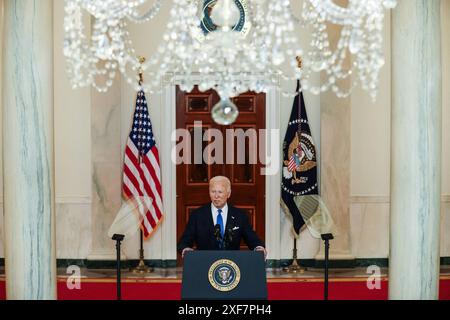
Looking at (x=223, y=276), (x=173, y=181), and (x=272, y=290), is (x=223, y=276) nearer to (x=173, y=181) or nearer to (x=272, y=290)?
(x=272, y=290)

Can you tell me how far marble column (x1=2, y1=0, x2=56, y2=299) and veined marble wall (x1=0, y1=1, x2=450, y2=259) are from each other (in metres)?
3.17

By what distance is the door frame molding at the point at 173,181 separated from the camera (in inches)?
371

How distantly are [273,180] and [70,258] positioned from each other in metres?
3.17

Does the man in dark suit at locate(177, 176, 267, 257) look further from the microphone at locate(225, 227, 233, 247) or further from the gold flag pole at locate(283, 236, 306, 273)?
the gold flag pole at locate(283, 236, 306, 273)

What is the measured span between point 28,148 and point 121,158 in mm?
3416

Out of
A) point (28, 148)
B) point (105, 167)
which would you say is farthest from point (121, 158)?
point (28, 148)

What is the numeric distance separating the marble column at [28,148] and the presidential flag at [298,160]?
13.5 feet

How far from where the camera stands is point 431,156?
5.79 meters

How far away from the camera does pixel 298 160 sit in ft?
30.2

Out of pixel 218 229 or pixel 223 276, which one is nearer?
pixel 223 276

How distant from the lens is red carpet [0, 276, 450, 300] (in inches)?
317

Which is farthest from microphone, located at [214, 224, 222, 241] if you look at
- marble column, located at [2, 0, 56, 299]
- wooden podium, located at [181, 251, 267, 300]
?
marble column, located at [2, 0, 56, 299]

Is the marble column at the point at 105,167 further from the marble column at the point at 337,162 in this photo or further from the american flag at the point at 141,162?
the marble column at the point at 337,162

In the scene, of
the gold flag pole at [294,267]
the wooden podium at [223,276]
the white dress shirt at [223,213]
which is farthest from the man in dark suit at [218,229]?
the gold flag pole at [294,267]
